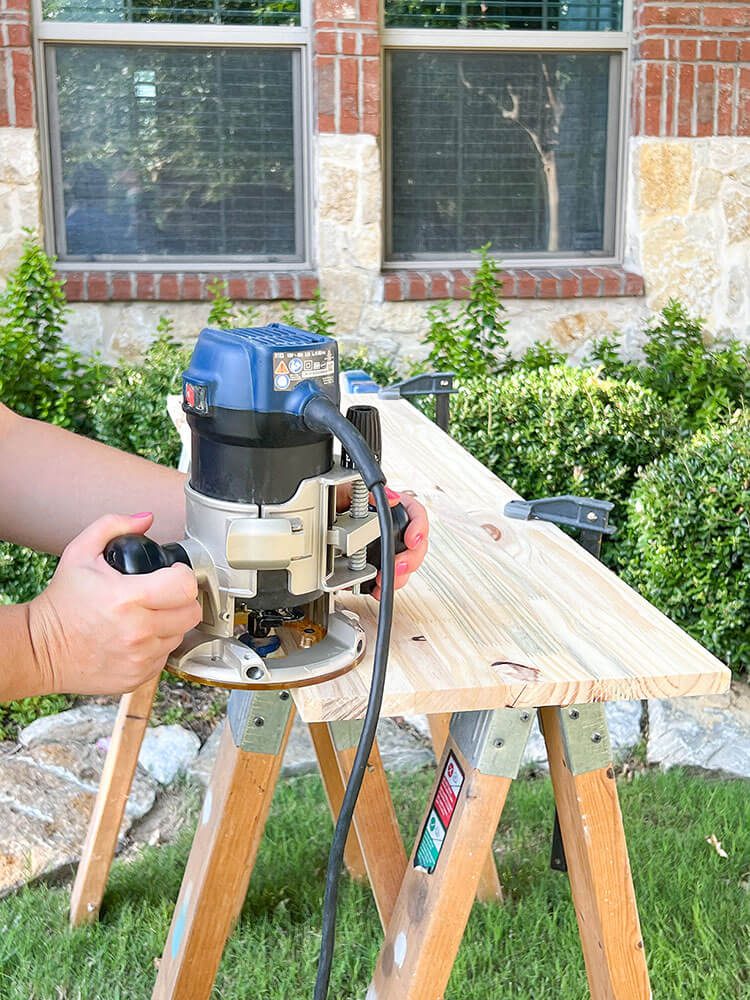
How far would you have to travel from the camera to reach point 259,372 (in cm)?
116

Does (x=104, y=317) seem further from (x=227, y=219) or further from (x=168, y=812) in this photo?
(x=168, y=812)

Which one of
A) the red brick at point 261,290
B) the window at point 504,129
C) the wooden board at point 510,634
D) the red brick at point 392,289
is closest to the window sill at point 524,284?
the red brick at point 392,289

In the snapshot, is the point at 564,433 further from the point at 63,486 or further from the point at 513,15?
the point at 63,486

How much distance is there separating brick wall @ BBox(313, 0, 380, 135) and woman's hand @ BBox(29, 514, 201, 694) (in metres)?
3.71

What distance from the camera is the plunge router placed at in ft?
3.82

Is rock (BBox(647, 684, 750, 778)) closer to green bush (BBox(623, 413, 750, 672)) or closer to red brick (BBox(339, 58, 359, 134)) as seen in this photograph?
green bush (BBox(623, 413, 750, 672))

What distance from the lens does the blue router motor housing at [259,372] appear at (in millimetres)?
1162

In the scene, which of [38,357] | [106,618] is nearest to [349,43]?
[38,357]

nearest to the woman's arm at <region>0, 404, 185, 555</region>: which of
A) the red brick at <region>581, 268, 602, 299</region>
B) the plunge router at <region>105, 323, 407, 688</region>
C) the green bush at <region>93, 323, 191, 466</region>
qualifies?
the plunge router at <region>105, 323, 407, 688</region>

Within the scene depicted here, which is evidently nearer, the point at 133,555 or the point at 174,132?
the point at 133,555

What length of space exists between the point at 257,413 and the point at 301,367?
7 centimetres

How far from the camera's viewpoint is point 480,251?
476 centimetres

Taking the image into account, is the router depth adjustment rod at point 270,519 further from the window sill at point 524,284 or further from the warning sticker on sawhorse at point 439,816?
the window sill at point 524,284

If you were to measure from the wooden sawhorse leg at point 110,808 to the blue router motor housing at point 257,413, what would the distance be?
3.79 feet
